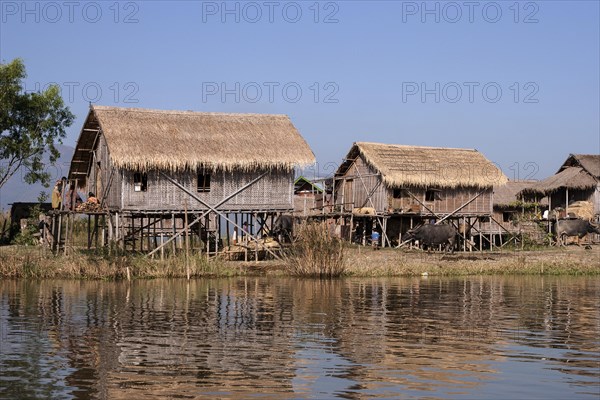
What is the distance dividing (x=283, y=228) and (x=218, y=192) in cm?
440

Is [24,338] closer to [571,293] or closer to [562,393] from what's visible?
[562,393]

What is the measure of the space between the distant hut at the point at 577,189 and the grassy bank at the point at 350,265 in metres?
6.55

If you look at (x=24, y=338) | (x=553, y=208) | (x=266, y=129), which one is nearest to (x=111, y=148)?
(x=266, y=129)

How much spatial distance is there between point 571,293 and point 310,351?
432 inches

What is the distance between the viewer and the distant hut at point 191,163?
28.8 metres

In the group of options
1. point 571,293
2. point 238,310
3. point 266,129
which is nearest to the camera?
point 238,310

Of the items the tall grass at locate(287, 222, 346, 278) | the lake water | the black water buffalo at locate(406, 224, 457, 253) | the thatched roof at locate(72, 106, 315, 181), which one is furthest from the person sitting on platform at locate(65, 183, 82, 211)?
the black water buffalo at locate(406, 224, 457, 253)

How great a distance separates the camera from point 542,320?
16.9 meters

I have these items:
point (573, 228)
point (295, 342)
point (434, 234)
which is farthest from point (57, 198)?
point (573, 228)

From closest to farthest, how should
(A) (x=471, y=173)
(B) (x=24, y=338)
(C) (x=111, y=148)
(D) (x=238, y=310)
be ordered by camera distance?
(B) (x=24, y=338) → (D) (x=238, y=310) → (C) (x=111, y=148) → (A) (x=471, y=173)

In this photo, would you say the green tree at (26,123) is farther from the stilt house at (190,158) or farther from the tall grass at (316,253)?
the tall grass at (316,253)

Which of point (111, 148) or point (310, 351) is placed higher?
point (111, 148)

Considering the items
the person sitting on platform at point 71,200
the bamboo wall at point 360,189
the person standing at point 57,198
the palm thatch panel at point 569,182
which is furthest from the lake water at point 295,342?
the palm thatch panel at point 569,182

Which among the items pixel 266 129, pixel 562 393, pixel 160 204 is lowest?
pixel 562 393
